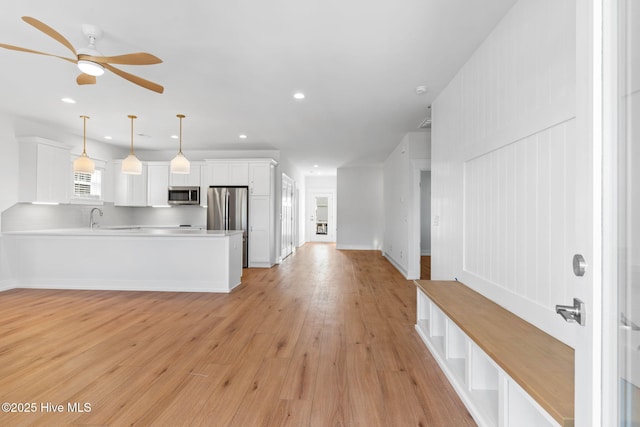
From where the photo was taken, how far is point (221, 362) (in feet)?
7.89

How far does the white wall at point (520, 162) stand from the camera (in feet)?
5.41

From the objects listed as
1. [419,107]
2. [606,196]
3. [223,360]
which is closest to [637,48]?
[606,196]

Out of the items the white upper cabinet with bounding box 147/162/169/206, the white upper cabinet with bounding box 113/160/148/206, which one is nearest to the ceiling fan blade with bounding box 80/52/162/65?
the white upper cabinet with bounding box 147/162/169/206

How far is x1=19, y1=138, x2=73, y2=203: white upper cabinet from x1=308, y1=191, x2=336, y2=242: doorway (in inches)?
323

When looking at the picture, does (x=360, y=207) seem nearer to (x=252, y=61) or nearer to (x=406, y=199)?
(x=406, y=199)

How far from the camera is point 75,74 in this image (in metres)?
3.31

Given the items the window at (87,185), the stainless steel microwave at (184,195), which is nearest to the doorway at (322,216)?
the stainless steel microwave at (184,195)

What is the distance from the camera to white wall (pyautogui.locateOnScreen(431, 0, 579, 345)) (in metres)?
1.65

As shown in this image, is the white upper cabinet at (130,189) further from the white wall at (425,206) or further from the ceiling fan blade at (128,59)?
the white wall at (425,206)

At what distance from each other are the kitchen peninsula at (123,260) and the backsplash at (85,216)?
1.06 feet

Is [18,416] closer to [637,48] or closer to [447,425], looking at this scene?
[447,425]

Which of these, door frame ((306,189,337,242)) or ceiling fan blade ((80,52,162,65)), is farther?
door frame ((306,189,337,242))

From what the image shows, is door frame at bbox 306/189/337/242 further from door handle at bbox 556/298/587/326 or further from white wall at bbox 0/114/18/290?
door handle at bbox 556/298/587/326

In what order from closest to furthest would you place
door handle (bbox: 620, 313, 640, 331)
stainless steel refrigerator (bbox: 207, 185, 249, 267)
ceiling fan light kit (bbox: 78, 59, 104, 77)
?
door handle (bbox: 620, 313, 640, 331), ceiling fan light kit (bbox: 78, 59, 104, 77), stainless steel refrigerator (bbox: 207, 185, 249, 267)
